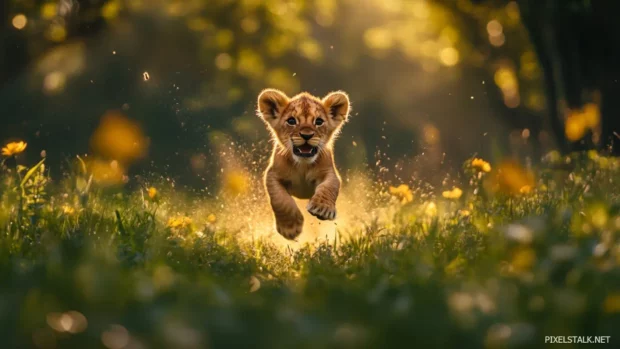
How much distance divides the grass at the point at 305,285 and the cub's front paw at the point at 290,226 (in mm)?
793

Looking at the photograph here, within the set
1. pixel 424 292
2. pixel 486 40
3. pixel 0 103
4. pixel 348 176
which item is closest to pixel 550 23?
pixel 486 40

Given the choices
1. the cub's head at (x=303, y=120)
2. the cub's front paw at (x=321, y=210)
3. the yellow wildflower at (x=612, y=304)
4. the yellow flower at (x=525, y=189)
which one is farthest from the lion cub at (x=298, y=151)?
the yellow wildflower at (x=612, y=304)

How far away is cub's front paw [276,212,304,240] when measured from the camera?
686cm

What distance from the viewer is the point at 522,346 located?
7.93ft

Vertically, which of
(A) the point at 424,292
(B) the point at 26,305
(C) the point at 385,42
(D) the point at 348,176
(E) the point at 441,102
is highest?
(E) the point at 441,102

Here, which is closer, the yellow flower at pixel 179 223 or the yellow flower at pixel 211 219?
the yellow flower at pixel 179 223

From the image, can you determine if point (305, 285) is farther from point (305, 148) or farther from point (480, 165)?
point (480, 165)

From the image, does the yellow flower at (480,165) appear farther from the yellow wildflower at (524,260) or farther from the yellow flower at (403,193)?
the yellow wildflower at (524,260)

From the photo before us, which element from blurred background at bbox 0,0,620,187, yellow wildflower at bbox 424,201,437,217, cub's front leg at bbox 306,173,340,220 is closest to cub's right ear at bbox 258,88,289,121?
cub's front leg at bbox 306,173,340,220

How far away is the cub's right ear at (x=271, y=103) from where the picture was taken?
284 inches

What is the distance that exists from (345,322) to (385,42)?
1712 cm

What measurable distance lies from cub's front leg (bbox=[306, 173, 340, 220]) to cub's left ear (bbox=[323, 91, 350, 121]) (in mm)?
676

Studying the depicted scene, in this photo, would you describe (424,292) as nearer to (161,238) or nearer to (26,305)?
(26,305)

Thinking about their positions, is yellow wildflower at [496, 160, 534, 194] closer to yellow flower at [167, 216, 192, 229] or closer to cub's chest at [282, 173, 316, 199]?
cub's chest at [282, 173, 316, 199]
